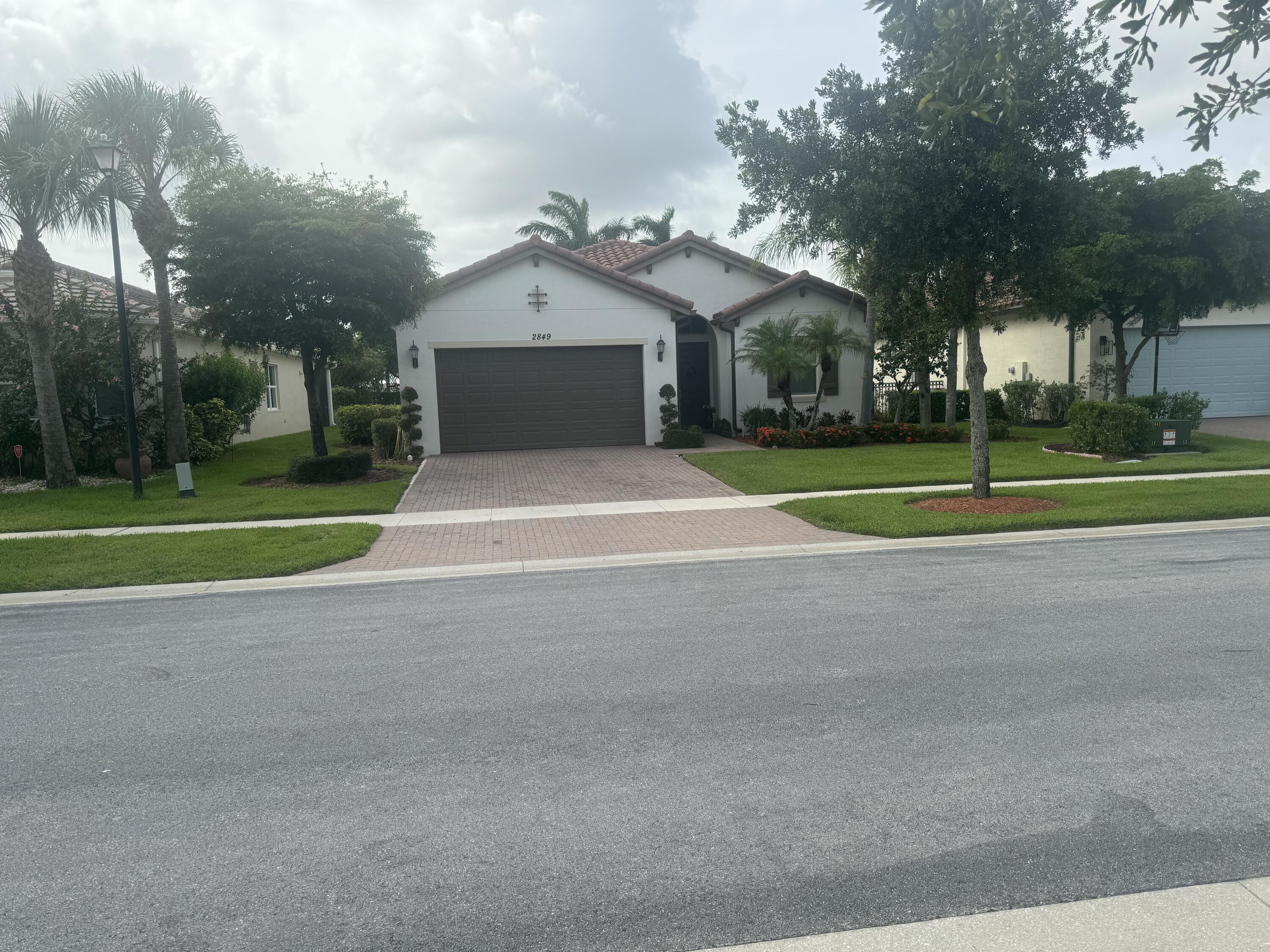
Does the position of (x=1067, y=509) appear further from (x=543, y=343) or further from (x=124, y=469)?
(x=124, y=469)

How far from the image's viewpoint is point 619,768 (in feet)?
14.1

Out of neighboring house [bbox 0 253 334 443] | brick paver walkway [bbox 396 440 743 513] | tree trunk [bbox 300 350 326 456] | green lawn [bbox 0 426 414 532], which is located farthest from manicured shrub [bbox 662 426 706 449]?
neighboring house [bbox 0 253 334 443]

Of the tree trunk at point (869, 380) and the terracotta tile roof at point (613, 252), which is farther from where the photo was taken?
the terracotta tile roof at point (613, 252)

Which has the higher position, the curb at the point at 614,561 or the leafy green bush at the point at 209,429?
the leafy green bush at the point at 209,429

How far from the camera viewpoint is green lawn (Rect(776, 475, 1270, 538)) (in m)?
10.7

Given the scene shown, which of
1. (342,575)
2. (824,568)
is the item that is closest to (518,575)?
(342,575)

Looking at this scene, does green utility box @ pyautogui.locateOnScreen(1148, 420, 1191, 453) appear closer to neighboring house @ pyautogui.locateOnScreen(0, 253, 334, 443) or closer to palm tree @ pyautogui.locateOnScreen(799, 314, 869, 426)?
palm tree @ pyautogui.locateOnScreen(799, 314, 869, 426)

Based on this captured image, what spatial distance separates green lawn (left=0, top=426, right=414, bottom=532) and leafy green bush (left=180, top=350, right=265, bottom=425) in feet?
11.1

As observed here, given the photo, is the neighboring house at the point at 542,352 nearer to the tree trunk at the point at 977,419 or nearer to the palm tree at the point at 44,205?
the palm tree at the point at 44,205

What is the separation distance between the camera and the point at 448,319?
829 inches

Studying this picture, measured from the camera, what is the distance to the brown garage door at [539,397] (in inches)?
842

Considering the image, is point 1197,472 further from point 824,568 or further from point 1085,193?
point 824,568

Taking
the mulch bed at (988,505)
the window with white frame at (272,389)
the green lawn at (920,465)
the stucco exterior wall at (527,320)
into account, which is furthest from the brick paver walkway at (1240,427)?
the window with white frame at (272,389)

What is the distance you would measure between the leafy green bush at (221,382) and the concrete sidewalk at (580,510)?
8.32 meters
